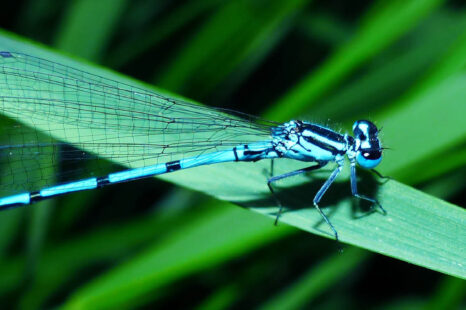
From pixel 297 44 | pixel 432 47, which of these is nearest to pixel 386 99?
pixel 432 47

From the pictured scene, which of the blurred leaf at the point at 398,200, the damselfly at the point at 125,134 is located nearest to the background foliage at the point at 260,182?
the blurred leaf at the point at 398,200

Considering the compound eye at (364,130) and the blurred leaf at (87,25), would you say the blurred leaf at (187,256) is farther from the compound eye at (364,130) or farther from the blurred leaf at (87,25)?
the blurred leaf at (87,25)

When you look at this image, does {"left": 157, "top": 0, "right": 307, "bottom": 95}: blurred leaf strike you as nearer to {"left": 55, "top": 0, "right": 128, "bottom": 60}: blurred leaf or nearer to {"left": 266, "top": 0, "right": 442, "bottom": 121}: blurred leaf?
{"left": 266, "top": 0, "right": 442, "bottom": 121}: blurred leaf

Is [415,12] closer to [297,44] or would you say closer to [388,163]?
[388,163]

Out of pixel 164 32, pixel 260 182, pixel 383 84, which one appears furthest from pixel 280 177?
pixel 164 32

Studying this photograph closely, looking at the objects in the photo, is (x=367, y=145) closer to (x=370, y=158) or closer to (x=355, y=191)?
(x=370, y=158)

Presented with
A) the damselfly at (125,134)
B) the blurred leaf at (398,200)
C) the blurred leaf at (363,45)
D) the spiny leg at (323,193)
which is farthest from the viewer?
the blurred leaf at (363,45)
